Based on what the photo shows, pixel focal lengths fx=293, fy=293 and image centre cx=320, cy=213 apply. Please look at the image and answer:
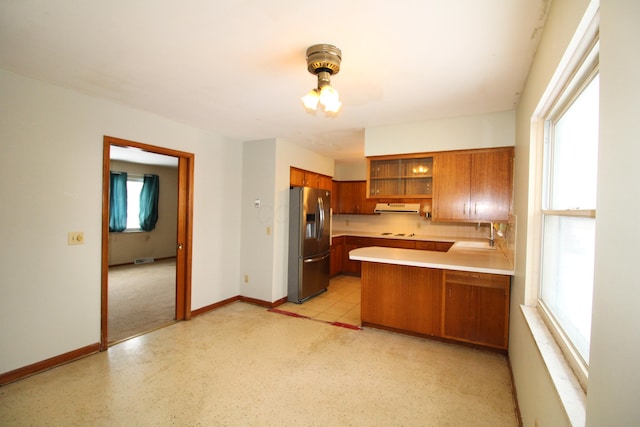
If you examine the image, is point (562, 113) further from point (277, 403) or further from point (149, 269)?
point (149, 269)

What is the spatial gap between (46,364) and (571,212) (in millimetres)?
3853

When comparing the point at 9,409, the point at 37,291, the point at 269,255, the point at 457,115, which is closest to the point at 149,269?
the point at 269,255

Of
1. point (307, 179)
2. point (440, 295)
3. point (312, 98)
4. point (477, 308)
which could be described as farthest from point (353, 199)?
point (312, 98)

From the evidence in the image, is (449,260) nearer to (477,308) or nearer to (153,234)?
(477,308)

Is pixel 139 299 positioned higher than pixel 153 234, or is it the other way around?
pixel 153 234

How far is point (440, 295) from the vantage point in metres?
3.06

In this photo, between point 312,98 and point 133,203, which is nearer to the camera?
point 312,98

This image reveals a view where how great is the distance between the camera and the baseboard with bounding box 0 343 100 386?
2.30 meters

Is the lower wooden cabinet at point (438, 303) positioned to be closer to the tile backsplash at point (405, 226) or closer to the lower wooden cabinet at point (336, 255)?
the lower wooden cabinet at point (336, 255)

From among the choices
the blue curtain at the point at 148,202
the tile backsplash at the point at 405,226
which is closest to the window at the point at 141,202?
the blue curtain at the point at 148,202

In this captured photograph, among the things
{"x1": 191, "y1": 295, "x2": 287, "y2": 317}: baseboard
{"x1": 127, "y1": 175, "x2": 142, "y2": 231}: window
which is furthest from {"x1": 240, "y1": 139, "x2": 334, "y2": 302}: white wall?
{"x1": 127, "y1": 175, "x2": 142, "y2": 231}: window

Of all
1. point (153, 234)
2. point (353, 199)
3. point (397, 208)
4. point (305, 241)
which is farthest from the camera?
point (153, 234)

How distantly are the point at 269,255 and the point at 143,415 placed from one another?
95.4 inches

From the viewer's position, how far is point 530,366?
1.67m
